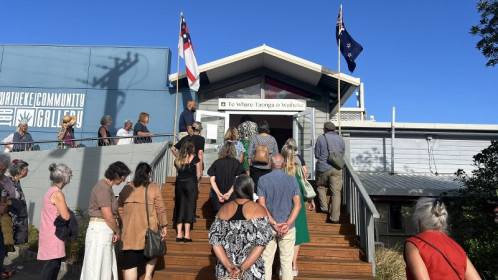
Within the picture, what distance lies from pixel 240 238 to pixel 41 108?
11022mm

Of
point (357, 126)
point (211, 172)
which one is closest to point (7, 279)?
point (211, 172)

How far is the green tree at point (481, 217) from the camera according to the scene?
6379 mm

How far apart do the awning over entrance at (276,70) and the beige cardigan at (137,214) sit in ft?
21.2

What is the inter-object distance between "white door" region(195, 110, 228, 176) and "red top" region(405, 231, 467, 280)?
330 inches

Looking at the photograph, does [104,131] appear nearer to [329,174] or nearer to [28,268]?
[28,268]

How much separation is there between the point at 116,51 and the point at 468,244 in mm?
10990

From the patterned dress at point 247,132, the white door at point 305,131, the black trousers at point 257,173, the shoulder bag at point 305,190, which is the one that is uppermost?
the white door at point 305,131

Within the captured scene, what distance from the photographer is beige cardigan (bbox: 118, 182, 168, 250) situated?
4.20m

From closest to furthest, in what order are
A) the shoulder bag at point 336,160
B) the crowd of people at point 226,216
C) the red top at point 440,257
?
the red top at point 440,257
the crowd of people at point 226,216
the shoulder bag at point 336,160

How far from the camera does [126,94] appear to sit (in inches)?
452

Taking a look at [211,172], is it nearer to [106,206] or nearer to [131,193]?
[131,193]

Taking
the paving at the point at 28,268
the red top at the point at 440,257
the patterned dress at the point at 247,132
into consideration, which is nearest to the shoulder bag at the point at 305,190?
the patterned dress at the point at 247,132

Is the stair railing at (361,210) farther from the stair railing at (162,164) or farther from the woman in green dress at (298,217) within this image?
the stair railing at (162,164)

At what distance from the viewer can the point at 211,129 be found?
10766mm
